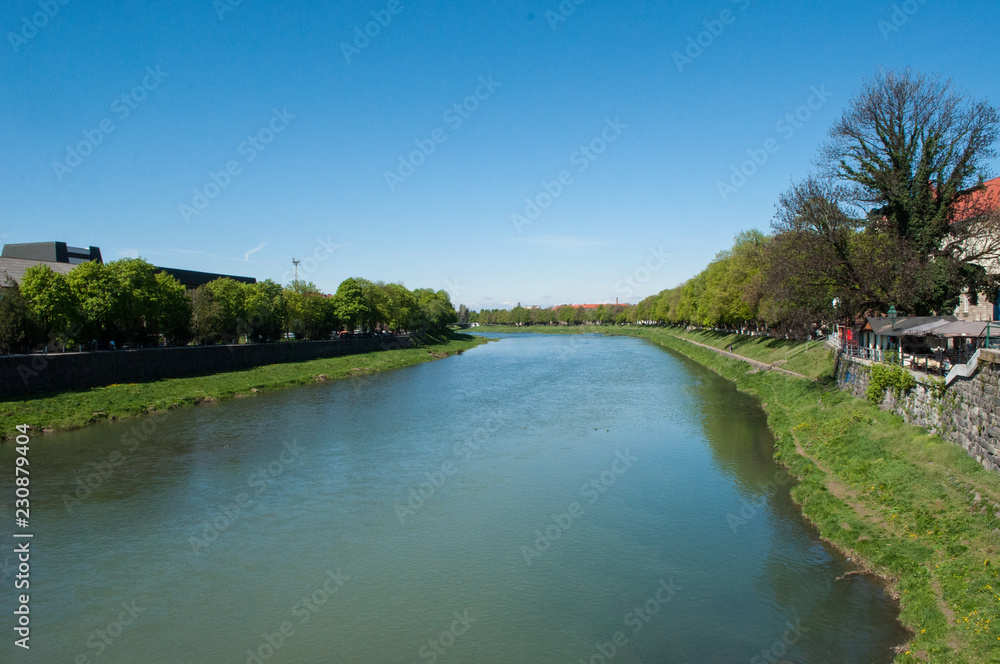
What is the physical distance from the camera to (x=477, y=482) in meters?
19.4

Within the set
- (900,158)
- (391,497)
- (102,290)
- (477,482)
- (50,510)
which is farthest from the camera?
(102,290)

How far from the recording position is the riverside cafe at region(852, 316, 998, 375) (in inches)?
716

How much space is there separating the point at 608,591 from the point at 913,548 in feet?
21.3

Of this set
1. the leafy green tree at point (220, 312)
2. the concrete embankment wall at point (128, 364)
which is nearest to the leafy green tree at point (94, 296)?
the concrete embankment wall at point (128, 364)

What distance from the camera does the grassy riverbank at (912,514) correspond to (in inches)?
380

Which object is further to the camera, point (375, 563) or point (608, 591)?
point (375, 563)

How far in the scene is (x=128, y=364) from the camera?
37688 mm

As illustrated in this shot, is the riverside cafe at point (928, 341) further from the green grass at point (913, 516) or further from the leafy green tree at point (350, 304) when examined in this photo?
the leafy green tree at point (350, 304)

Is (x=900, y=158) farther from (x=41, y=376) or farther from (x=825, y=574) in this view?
(x=41, y=376)

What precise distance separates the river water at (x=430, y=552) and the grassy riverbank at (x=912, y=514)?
2.15 feet

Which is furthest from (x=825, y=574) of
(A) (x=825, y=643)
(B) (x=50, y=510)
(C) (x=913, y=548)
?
(B) (x=50, y=510)

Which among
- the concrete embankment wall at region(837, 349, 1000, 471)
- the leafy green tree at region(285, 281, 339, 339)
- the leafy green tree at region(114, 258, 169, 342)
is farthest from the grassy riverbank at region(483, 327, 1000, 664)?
the leafy green tree at region(285, 281, 339, 339)

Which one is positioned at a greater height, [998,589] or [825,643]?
[998,589]

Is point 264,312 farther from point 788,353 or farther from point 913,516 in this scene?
point 913,516
